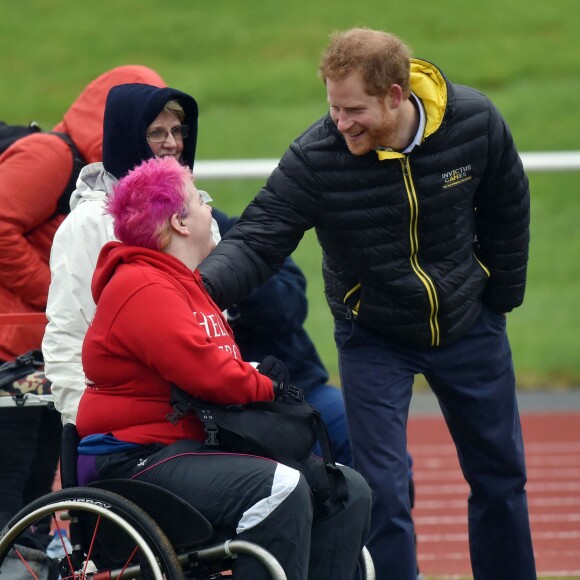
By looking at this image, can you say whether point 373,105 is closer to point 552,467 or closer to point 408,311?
point 408,311

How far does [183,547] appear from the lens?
379 centimetres

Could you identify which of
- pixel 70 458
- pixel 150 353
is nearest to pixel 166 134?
pixel 150 353

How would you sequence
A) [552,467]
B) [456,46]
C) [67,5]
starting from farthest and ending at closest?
1. [67,5]
2. [456,46]
3. [552,467]

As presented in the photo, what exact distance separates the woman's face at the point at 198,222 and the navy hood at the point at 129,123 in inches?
16.2

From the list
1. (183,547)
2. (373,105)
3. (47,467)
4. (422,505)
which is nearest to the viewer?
(183,547)

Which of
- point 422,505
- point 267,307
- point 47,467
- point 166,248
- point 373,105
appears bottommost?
point 422,505

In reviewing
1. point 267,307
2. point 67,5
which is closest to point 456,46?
point 67,5

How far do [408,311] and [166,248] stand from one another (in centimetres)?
88

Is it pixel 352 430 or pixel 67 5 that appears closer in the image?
pixel 352 430

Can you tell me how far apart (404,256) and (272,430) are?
838mm

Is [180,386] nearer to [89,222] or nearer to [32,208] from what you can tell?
[89,222]

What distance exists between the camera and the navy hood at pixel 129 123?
441cm

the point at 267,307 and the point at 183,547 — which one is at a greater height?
the point at 267,307

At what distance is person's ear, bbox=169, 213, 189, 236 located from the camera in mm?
3969
